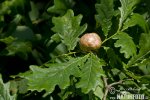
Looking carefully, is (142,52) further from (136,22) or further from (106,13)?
(106,13)

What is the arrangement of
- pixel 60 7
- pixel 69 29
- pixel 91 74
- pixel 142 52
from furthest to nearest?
pixel 60 7, pixel 69 29, pixel 142 52, pixel 91 74

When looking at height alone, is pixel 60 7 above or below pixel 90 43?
above

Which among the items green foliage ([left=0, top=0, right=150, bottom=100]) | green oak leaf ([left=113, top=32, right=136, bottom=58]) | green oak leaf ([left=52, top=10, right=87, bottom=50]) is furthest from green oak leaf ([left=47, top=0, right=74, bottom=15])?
green oak leaf ([left=113, top=32, right=136, bottom=58])

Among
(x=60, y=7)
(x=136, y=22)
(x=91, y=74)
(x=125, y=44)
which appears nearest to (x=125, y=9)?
(x=136, y=22)

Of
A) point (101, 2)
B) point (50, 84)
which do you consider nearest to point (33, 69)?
point (50, 84)

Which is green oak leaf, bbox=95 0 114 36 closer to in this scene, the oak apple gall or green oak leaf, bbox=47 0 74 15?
the oak apple gall

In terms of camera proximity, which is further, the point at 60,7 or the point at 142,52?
the point at 60,7

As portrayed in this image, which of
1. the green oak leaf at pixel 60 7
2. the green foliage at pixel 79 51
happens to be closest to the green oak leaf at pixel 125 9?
the green foliage at pixel 79 51

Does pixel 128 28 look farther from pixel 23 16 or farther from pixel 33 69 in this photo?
pixel 23 16

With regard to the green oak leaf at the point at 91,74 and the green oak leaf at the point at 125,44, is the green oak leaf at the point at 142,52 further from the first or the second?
the green oak leaf at the point at 91,74
